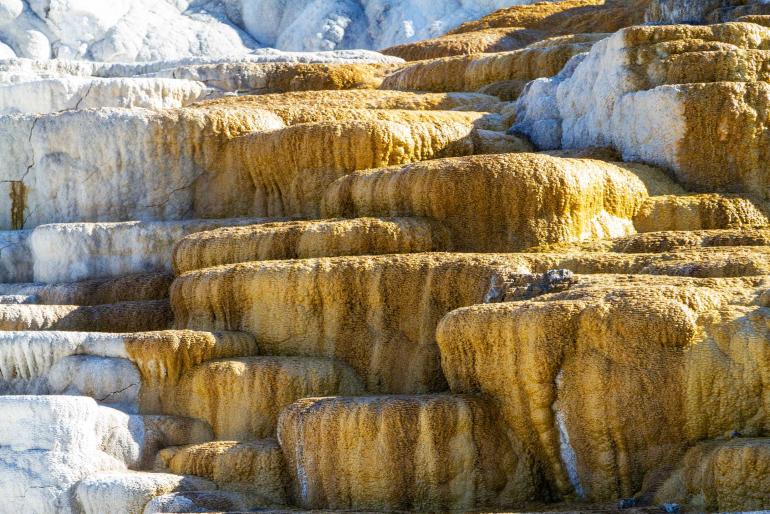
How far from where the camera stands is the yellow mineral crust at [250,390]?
12.7 m

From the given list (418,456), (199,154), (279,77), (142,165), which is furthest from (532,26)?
(418,456)

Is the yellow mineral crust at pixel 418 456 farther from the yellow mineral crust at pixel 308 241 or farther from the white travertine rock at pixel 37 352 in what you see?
the yellow mineral crust at pixel 308 241

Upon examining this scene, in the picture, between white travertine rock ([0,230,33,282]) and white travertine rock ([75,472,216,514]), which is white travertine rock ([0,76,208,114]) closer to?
white travertine rock ([0,230,33,282])

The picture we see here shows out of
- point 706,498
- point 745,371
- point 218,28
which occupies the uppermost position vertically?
point 218,28

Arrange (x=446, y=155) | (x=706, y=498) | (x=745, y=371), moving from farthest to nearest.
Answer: (x=446, y=155) < (x=745, y=371) < (x=706, y=498)

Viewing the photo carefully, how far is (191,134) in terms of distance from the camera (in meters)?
18.1

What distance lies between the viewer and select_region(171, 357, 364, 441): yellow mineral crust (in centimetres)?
1270

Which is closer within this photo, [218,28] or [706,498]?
[706,498]

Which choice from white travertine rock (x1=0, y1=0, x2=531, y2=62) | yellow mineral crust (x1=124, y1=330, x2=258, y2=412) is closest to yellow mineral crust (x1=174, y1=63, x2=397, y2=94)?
yellow mineral crust (x1=124, y1=330, x2=258, y2=412)

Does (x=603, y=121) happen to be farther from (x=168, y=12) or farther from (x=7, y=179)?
(x=168, y=12)

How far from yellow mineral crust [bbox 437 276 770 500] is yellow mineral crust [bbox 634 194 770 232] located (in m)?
3.97

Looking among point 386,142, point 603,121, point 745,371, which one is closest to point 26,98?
point 386,142

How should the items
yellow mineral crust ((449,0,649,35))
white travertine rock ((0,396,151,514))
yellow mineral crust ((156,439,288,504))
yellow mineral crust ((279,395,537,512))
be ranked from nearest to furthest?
yellow mineral crust ((279,395,537,512)) < yellow mineral crust ((156,439,288,504)) < white travertine rock ((0,396,151,514)) < yellow mineral crust ((449,0,649,35))

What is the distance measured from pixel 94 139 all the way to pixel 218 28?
24401 millimetres
